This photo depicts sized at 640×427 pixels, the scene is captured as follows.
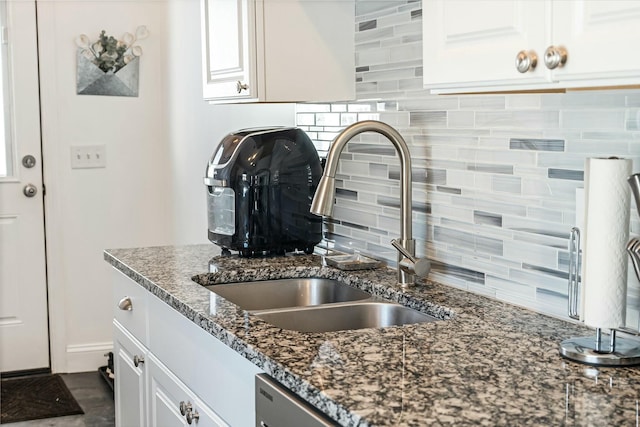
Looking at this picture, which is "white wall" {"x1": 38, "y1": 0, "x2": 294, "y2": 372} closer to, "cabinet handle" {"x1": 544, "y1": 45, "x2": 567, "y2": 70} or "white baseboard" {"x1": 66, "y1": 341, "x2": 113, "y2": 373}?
"white baseboard" {"x1": 66, "y1": 341, "x2": 113, "y2": 373}

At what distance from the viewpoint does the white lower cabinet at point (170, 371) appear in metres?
1.73

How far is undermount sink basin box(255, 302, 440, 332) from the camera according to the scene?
2074mm

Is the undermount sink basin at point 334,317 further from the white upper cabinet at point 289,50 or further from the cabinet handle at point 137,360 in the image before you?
the white upper cabinet at point 289,50

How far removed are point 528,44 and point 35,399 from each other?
3.18 meters

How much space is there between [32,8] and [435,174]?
2.70m

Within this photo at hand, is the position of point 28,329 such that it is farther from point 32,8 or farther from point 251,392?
point 251,392

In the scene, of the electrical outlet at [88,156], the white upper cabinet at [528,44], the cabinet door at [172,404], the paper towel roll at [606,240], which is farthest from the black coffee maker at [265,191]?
the electrical outlet at [88,156]

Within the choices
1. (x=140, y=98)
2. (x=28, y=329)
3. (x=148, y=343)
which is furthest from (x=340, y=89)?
(x=28, y=329)

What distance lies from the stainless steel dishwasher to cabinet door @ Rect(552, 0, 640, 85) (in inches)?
25.2

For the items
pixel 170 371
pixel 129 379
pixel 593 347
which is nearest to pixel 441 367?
pixel 593 347

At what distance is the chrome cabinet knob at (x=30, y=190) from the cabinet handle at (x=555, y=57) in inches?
132

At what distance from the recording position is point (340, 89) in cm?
257

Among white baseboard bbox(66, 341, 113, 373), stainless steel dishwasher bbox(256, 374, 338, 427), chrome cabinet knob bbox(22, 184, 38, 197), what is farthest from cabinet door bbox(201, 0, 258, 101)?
white baseboard bbox(66, 341, 113, 373)

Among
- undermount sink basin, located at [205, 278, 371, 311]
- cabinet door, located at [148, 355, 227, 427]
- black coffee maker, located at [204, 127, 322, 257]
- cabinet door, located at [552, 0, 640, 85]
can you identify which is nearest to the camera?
cabinet door, located at [552, 0, 640, 85]
